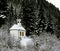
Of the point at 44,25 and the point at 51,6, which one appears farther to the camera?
the point at 51,6

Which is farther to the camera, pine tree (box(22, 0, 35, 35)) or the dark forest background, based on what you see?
the dark forest background

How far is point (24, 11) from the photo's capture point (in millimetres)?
49906

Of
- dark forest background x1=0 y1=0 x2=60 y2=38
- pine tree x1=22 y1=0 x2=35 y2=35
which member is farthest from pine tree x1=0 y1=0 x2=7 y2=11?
pine tree x1=22 y1=0 x2=35 y2=35

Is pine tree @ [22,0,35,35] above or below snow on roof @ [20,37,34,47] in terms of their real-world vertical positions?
above

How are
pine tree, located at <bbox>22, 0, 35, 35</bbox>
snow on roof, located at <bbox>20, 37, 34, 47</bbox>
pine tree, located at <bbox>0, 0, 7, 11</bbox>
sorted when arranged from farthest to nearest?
pine tree, located at <bbox>0, 0, 7, 11</bbox>
pine tree, located at <bbox>22, 0, 35, 35</bbox>
snow on roof, located at <bbox>20, 37, 34, 47</bbox>

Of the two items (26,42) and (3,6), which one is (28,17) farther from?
Result: (26,42)

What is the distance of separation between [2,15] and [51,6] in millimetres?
33818

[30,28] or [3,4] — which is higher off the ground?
[3,4]

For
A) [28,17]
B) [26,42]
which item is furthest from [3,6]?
[26,42]

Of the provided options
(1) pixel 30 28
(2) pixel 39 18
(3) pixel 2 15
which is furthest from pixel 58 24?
(3) pixel 2 15

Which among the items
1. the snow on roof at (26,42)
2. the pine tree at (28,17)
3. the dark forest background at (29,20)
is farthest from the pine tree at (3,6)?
the snow on roof at (26,42)

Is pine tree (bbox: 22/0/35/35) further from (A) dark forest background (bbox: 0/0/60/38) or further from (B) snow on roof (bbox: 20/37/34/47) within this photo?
(B) snow on roof (bbox: 20/37/34/47)

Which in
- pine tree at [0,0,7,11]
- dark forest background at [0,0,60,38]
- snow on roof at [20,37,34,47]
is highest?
pine tree at [0,0,7,11]

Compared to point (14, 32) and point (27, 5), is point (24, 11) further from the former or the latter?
point (14, 32)
